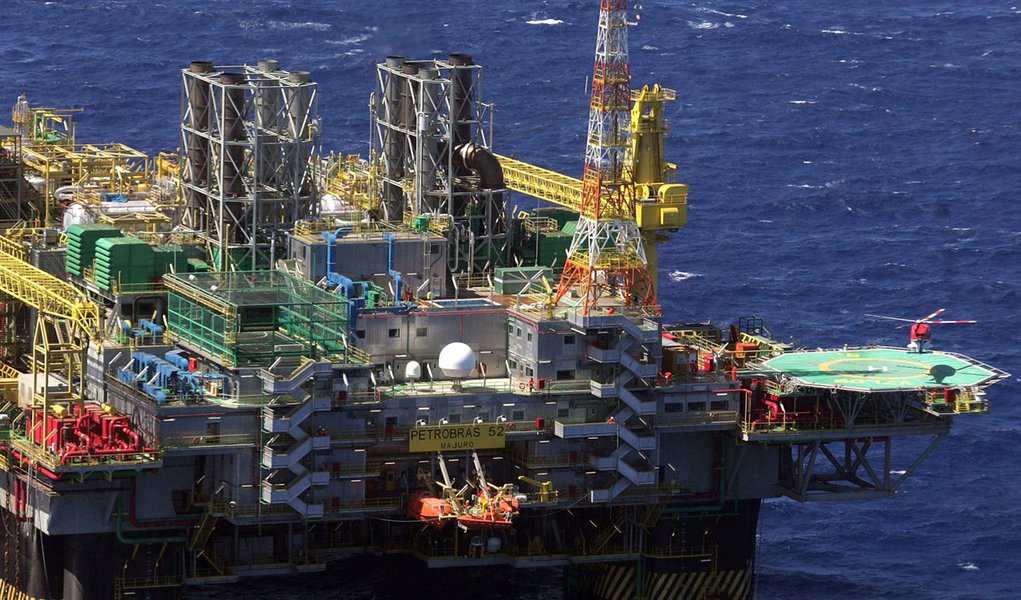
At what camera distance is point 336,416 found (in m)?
160

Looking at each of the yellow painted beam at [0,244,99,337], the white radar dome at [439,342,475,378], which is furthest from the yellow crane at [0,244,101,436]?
the white radar dome at [439,342,475,378]

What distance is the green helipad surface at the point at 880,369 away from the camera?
165125mm

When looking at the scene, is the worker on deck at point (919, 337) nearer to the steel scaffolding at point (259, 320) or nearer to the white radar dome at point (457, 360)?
the white radar dome at point (457, 360)

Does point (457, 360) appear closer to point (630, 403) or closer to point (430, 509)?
point (430, 509)

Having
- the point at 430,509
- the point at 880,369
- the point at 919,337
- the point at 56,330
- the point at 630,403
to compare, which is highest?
the point at 919,337

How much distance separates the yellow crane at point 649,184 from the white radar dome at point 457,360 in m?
25.1

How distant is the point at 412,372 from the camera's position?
539 ft

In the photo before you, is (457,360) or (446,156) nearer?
(457,360)

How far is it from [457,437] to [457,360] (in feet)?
14.0

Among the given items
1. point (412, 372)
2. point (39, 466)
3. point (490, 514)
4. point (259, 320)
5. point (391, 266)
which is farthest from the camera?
point (391, 266)

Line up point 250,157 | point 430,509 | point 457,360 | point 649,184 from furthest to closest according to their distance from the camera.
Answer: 1. point 649,184
2. point 250,157
3. point 457,360
4. point 430,509

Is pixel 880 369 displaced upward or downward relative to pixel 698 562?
upward

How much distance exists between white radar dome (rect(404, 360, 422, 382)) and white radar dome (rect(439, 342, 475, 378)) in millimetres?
1241

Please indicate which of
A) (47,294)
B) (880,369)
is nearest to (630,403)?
(880,369)
